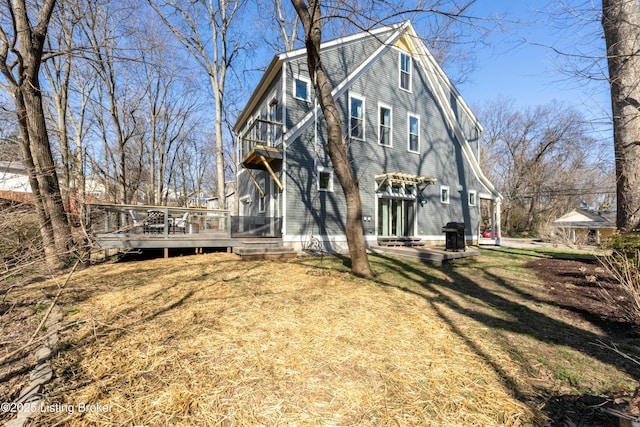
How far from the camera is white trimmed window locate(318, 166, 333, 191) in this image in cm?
1088

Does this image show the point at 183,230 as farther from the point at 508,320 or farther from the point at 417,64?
the point at 417,64

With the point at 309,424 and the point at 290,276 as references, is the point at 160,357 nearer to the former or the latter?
the point at 309,424

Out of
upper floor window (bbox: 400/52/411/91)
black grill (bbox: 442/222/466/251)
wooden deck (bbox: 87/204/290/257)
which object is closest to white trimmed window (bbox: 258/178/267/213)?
wooden deck (bbox: 87/204/290/257)

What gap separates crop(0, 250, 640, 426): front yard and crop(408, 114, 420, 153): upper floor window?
1010 centimetres

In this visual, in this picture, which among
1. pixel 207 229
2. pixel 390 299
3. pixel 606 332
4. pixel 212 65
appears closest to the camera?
pixel 606 332

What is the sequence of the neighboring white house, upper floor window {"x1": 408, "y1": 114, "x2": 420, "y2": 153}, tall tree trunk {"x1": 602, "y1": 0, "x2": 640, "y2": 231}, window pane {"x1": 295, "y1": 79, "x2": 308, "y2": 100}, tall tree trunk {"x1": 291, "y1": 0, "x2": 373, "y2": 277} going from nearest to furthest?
the neighboring white house, tall tree trunk {"x1": 602, "y1": 0, "x2": 640, "y2": 231}, tall tree trunk {"x1": 291, "y1": 0, "x2": 373, "y2": 277}, window pane {"x1": 295, "y1": 79, "x2": 308, "y2": 100}, upper floor window {"x1": 408, "y1": 114, "x2": 420, "y2": 153}

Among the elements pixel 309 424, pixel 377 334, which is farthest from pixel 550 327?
pixel 309 424

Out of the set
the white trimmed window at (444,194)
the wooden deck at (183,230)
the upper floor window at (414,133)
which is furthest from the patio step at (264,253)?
the white trimmed window at (444,194)

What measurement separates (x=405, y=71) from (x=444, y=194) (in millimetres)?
7181

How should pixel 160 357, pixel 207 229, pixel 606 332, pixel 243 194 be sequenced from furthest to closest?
pixel 243 194 → pixel 207 229 → pixel 606 332 → pixel 160 357

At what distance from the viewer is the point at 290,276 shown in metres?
6.40

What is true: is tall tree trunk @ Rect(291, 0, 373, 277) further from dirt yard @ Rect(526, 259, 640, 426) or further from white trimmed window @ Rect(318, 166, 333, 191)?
white trimmed window @ Rect(318, 166, 333, 191)

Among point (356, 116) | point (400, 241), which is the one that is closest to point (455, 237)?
point (400, 241)

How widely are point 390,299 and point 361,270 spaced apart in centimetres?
165
